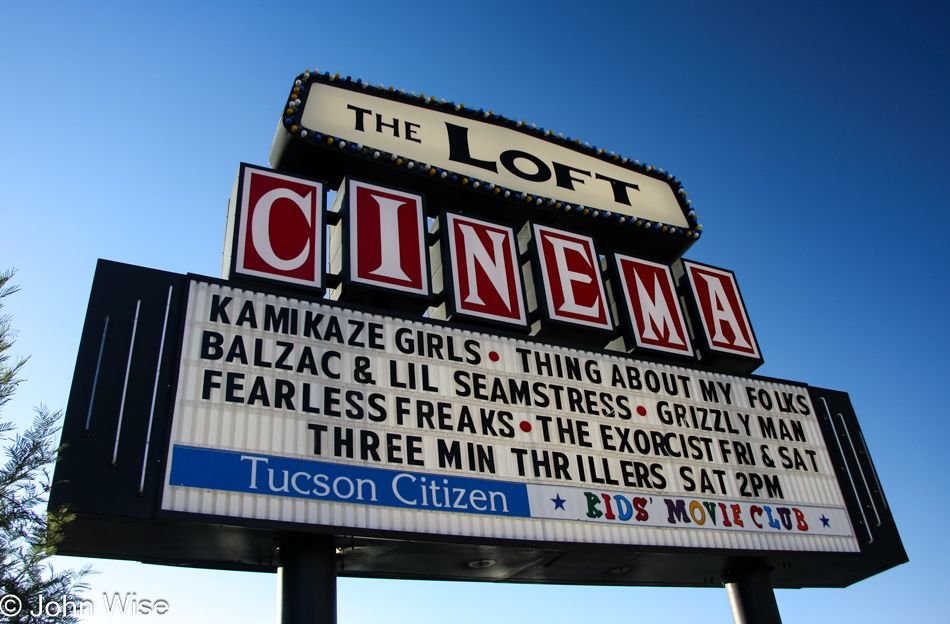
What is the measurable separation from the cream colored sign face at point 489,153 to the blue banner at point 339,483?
5.95 m

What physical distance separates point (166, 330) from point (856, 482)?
9.87 m

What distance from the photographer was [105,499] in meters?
7.07

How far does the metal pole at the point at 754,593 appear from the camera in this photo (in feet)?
35.2

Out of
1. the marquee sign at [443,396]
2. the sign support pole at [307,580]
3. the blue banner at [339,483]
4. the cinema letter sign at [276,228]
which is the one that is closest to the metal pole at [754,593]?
the marquee sign at [443,396]

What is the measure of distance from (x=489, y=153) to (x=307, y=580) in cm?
820

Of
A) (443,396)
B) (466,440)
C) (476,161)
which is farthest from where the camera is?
(476,161)

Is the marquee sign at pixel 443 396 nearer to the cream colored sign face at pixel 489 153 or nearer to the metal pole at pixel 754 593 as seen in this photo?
the cream colored sign face at pixel 489 153

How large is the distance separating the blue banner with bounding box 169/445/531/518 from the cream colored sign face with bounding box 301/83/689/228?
5.95 meters

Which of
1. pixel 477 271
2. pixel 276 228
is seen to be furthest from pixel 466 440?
pixel 276 228

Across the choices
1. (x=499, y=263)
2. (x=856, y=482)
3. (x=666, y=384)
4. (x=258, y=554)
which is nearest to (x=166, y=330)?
(x=258, y=554)

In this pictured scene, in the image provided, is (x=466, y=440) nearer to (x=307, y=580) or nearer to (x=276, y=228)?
(x=307, y=580)

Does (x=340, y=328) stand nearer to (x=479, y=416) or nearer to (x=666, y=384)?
(x=479, y=416)

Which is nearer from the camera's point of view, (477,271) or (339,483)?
(339,483)

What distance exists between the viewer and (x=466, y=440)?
8977mm
